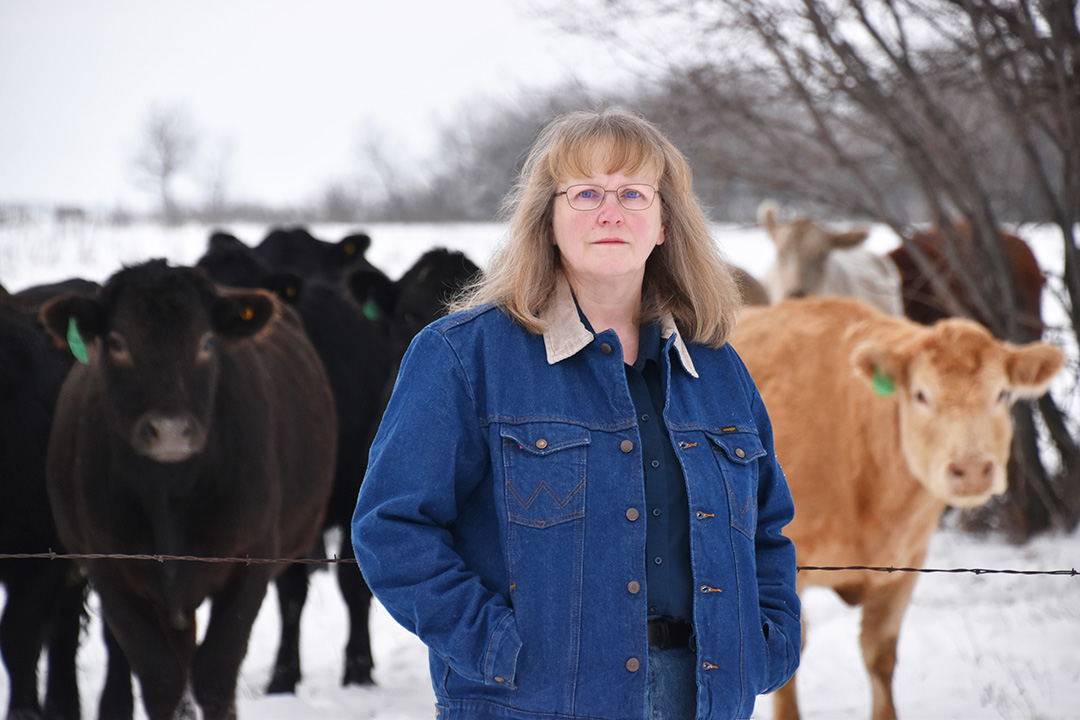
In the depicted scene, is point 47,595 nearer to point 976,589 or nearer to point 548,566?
point 548,566

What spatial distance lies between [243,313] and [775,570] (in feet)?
8.60

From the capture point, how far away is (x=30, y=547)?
14.1 feet

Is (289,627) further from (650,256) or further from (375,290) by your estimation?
(650,256)

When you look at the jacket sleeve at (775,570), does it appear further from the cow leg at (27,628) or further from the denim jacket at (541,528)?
the cow leg at (27,628)

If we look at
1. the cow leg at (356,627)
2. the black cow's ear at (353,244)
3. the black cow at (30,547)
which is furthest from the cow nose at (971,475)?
the black cow's ear at (353,244)

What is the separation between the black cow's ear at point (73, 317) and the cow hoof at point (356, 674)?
2436 millimetres

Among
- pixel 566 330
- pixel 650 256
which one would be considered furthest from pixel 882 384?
pixel 566 330

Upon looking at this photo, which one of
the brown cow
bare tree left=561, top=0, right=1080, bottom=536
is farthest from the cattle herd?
the brown cow

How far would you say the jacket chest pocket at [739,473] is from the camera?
80.0 inches

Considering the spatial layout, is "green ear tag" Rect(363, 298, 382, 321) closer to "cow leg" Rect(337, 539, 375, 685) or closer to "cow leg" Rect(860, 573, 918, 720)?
"cow leg" Rect(337, 539, 375, 685)

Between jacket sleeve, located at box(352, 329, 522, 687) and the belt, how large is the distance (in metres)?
0.31

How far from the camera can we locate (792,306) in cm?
568

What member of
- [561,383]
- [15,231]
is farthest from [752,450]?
[15,231]

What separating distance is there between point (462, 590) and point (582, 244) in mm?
742
